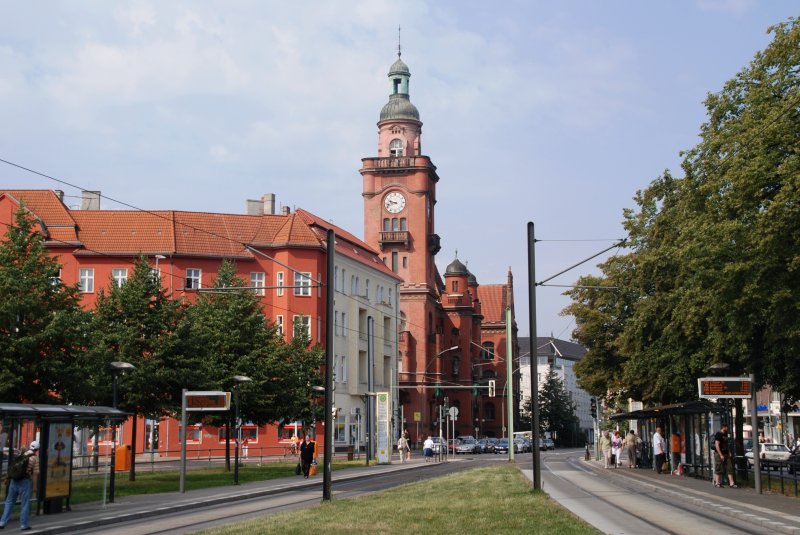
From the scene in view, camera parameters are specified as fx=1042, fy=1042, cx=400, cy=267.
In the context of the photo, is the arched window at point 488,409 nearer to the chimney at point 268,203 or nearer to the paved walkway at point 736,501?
the chimney at point 268,203

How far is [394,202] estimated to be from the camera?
106750mm

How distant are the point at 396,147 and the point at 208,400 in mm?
80770

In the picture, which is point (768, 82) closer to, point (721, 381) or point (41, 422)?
point (721, 381)

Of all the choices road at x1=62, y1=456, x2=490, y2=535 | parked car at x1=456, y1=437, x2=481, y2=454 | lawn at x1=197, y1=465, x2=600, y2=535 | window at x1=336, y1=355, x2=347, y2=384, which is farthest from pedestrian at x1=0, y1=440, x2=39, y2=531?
parked car at x1=456, y1=437, x2=481, y2=454

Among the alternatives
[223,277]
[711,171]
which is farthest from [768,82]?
[223,277]

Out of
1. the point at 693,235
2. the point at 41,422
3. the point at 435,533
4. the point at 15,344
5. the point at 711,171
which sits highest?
the point at 711,171

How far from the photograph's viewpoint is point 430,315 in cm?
10950

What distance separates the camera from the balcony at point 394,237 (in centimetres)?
10521

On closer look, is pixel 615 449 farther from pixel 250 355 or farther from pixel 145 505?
pixel 145 505

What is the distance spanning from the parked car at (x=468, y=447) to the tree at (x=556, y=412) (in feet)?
129

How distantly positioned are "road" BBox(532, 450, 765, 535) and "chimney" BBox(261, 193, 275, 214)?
53.2 metres

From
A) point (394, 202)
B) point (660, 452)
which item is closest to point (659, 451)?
point (660, 452)

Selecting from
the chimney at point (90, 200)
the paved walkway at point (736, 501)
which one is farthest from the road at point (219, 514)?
the chimney at point (90, 200)

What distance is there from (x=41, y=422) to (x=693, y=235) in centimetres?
1834
